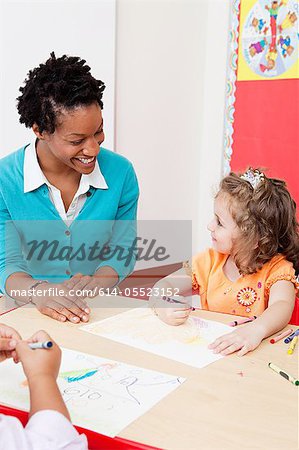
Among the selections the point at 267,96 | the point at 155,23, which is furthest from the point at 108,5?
the point at 267,96

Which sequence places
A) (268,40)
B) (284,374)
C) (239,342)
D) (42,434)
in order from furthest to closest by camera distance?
(268,40)
(239,342)
(284,374)
(42,434)

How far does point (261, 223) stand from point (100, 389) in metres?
0.76

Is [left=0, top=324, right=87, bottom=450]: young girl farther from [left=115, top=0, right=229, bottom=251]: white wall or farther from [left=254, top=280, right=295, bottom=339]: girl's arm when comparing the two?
[left=115, top=0, right=229, bottom=251]: white wall

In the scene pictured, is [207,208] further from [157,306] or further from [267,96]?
[157,306]

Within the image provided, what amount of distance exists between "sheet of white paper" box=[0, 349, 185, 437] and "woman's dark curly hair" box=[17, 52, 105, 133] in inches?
25.8

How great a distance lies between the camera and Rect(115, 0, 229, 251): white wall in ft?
9.45

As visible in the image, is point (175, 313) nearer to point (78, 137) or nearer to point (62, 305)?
point (62, 305)

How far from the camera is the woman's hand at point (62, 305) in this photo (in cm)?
124

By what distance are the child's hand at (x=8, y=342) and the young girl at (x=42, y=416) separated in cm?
1

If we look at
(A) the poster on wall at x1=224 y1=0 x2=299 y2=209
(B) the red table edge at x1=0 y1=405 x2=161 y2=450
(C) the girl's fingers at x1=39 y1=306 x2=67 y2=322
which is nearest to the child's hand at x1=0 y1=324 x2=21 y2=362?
(B) the red table edge at x1=0 y1=405 x2=161 y2=450

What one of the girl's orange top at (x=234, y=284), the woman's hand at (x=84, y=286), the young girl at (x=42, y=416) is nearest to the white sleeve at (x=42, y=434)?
the young girl at (x=42, y=416)

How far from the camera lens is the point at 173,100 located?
310 cm

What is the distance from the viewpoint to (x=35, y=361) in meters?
0.83

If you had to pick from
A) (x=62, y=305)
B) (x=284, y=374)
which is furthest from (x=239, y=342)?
(x=62, y=305)
